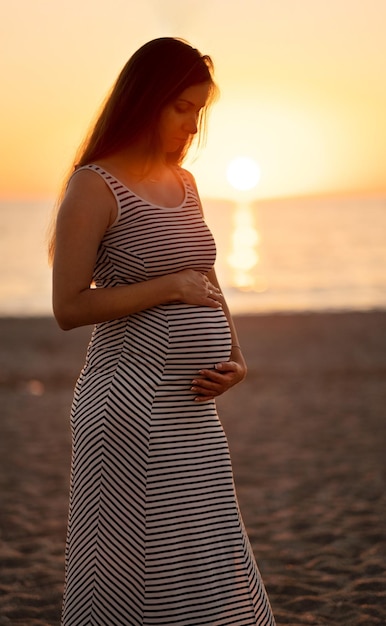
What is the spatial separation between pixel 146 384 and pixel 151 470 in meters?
0.22

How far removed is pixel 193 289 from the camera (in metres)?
2.33

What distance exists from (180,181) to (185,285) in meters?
0.36

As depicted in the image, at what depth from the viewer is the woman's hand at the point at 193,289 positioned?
7.59ft

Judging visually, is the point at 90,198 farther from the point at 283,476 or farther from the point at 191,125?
the point at 283,476

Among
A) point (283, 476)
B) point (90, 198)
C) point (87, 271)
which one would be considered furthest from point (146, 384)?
point (283, 476)

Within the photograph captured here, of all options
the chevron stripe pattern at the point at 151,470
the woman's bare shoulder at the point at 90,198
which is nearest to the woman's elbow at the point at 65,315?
the chevron stripe pattern at the point at 151,470

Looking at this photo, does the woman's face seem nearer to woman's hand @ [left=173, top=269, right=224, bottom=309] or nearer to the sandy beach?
woman's hand @ [left=173, top=269, right=224, bottom=309]

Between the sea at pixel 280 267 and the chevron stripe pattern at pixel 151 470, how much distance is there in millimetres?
588

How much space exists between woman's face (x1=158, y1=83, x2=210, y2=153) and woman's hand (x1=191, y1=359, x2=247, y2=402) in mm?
613

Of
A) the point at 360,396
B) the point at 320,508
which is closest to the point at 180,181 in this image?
the point at 320,508

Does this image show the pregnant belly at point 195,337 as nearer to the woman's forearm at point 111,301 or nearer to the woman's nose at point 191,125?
the woman's forearm at point 111,301

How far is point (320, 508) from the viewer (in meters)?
6.08

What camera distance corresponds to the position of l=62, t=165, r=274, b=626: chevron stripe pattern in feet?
7.42

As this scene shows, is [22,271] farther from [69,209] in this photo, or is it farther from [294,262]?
[69,209]
